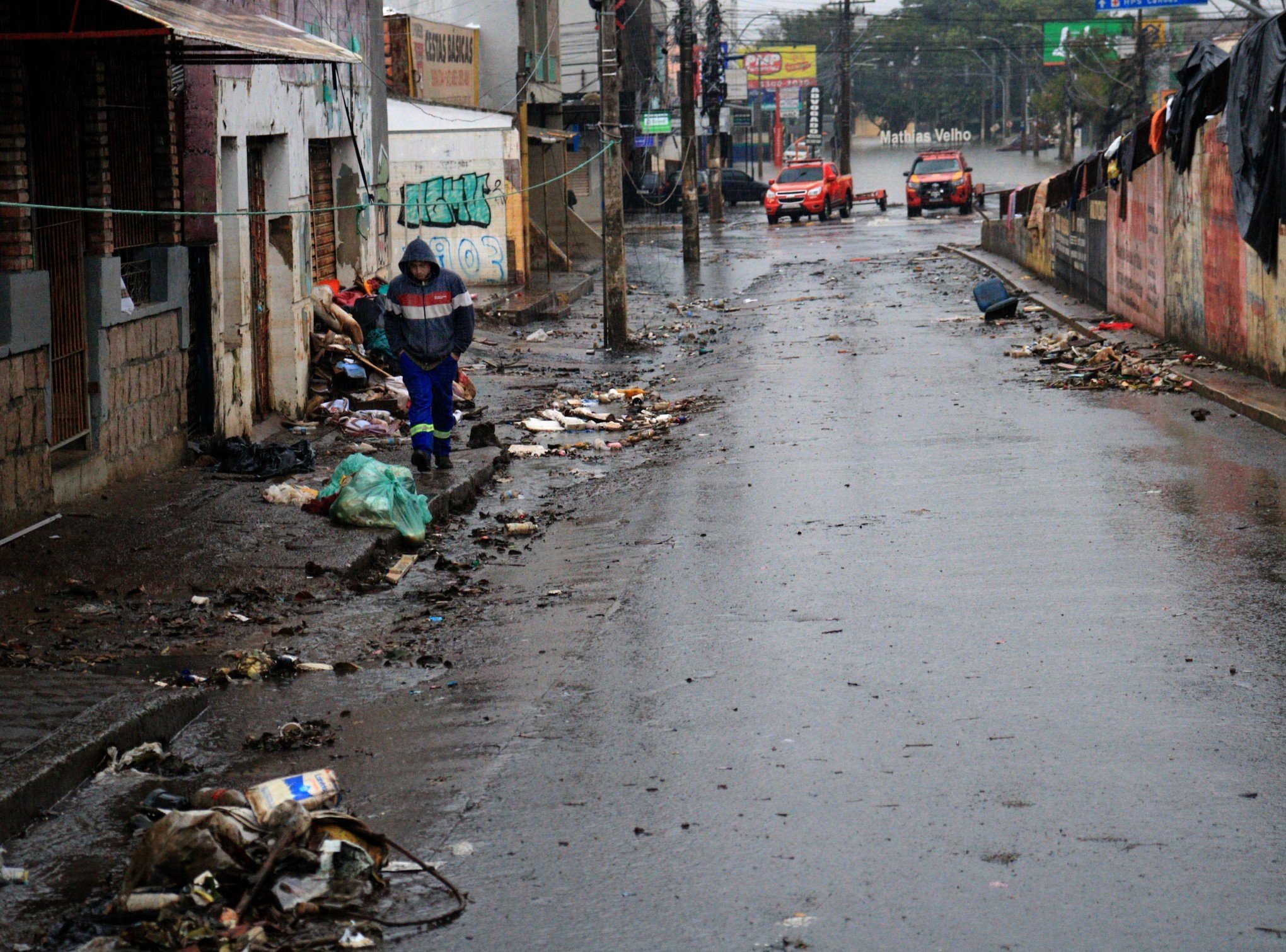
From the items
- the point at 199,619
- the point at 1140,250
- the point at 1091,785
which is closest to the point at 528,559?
the point at 199,619

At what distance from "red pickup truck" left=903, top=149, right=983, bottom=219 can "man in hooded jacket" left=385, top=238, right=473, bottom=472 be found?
46169 mm

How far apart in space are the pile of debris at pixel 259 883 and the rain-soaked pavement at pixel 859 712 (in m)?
0.18

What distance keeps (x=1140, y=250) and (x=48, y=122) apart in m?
14.4

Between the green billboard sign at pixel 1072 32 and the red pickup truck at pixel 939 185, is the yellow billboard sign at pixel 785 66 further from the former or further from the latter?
the red pickup truck at pixel 939 185

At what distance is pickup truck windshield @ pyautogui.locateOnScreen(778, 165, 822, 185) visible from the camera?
2196 inches

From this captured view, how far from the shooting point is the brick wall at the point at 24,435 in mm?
8891

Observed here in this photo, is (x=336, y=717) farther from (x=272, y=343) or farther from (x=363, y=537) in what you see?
(x=272, y=343)

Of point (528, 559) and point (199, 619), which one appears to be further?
point (528, 559)

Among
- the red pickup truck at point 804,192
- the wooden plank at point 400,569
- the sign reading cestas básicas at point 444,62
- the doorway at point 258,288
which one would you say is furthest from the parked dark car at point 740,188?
the wooden plank at point 400,569

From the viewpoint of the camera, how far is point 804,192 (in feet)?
180

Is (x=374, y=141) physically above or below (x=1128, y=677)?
above

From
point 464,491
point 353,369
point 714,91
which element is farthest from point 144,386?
point 714,91

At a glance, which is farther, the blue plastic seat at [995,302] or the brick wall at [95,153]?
the blue plastic seat at [995,302]

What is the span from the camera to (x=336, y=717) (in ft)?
21.4
